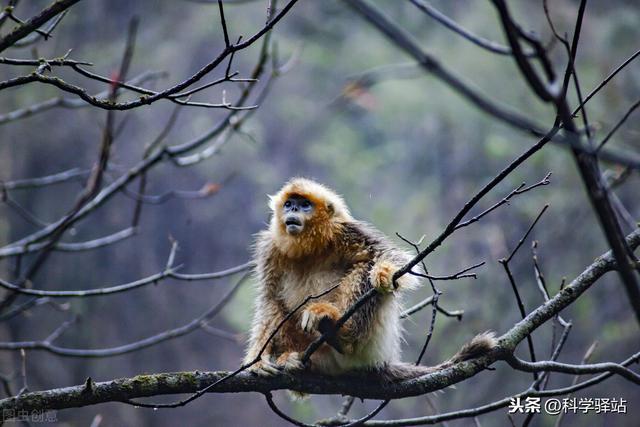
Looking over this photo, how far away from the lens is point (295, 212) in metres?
3.50

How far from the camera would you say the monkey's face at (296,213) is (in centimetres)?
340

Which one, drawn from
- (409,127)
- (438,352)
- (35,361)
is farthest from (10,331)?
(409,127)

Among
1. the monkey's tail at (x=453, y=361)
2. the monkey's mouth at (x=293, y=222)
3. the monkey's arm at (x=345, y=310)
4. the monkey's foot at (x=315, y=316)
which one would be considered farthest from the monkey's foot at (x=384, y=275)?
the monkey's mouth at (x=293, y=222)

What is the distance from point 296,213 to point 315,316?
83cm

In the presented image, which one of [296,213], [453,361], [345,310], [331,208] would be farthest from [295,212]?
[453,361]

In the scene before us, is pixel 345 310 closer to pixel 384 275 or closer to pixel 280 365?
pixel 384 275

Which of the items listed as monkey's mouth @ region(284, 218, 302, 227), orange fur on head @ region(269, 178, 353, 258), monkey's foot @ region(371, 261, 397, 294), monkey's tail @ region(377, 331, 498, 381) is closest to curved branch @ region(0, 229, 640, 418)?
monkey's tail @ region(377, 331, 498, 381)

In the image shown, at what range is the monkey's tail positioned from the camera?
2.46 meters

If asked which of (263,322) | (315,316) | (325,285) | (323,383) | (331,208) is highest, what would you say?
(331,208)

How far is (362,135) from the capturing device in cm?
A: 1138

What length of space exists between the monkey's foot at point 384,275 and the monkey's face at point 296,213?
2.02 ft

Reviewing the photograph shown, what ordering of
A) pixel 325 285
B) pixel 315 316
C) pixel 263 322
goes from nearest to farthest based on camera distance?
pixel 315 316 < pixel 325 285 < pixel 263 322

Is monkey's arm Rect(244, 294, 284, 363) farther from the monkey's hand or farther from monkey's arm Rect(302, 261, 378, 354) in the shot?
monkey's arm Rect(302, 261, 378, 354)

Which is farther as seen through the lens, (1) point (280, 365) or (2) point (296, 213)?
(2) point (296, 213)
